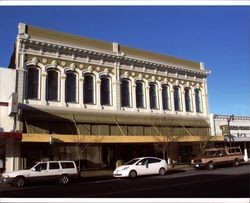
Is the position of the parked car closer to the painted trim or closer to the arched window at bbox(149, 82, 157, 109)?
the painted trim

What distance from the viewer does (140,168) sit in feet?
75.0

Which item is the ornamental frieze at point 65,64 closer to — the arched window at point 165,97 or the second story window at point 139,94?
the second story window at point 139,94

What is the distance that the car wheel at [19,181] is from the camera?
19055mm

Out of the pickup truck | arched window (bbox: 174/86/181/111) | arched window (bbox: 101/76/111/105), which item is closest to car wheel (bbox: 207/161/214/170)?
the pickup truck

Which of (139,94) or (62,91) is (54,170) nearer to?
(62,91)

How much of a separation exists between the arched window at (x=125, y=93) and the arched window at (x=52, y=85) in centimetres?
661

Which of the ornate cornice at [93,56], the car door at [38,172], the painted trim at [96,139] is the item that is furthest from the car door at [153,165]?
the ornate cornice at [93,56]

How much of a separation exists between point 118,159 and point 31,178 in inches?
431

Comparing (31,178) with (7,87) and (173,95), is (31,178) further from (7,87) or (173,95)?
(173,95)

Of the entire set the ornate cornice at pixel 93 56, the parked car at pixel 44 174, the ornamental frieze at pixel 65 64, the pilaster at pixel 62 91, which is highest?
the ornate cornice at pixel 93 56

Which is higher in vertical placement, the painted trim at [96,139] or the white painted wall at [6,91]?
the white painted wall at [6,91]

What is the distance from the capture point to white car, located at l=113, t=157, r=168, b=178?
73.2 feet

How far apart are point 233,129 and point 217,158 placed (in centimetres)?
1250

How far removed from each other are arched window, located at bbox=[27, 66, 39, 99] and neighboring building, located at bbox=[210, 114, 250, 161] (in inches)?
794
